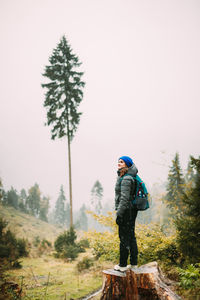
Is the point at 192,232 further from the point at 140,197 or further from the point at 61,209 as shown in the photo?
the point at 61,209

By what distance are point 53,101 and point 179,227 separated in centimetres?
1463

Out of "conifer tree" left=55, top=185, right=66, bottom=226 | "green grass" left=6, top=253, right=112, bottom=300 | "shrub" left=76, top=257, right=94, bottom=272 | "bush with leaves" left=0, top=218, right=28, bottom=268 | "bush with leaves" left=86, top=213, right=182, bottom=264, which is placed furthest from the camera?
"conifer tree" left=55, top=185, right=66, bottom=226

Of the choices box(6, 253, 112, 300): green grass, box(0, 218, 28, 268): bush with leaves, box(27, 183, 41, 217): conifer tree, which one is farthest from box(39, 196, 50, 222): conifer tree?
box(6, 253, 112, 300): green grass

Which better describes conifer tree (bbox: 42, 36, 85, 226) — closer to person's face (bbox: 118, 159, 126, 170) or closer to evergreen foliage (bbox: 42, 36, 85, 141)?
evergreen foliage (bbox: 42, 36, 85, 141)

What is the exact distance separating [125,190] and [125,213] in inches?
19.3

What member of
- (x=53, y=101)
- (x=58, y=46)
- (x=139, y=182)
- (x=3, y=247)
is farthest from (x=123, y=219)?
(x=58, y=46)

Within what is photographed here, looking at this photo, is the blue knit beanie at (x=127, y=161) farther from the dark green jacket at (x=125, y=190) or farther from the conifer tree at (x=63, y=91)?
the conifer tree at (x=63, y=91)

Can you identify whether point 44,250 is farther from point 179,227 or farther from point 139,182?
point 139,182

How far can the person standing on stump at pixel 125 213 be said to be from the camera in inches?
136

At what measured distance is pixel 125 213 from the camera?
3527 mm

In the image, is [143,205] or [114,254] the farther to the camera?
[114,254]

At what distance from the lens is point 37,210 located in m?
63.6

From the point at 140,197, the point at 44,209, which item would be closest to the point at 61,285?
the point at 140,197

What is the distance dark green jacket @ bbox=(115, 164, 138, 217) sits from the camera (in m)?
3.39
